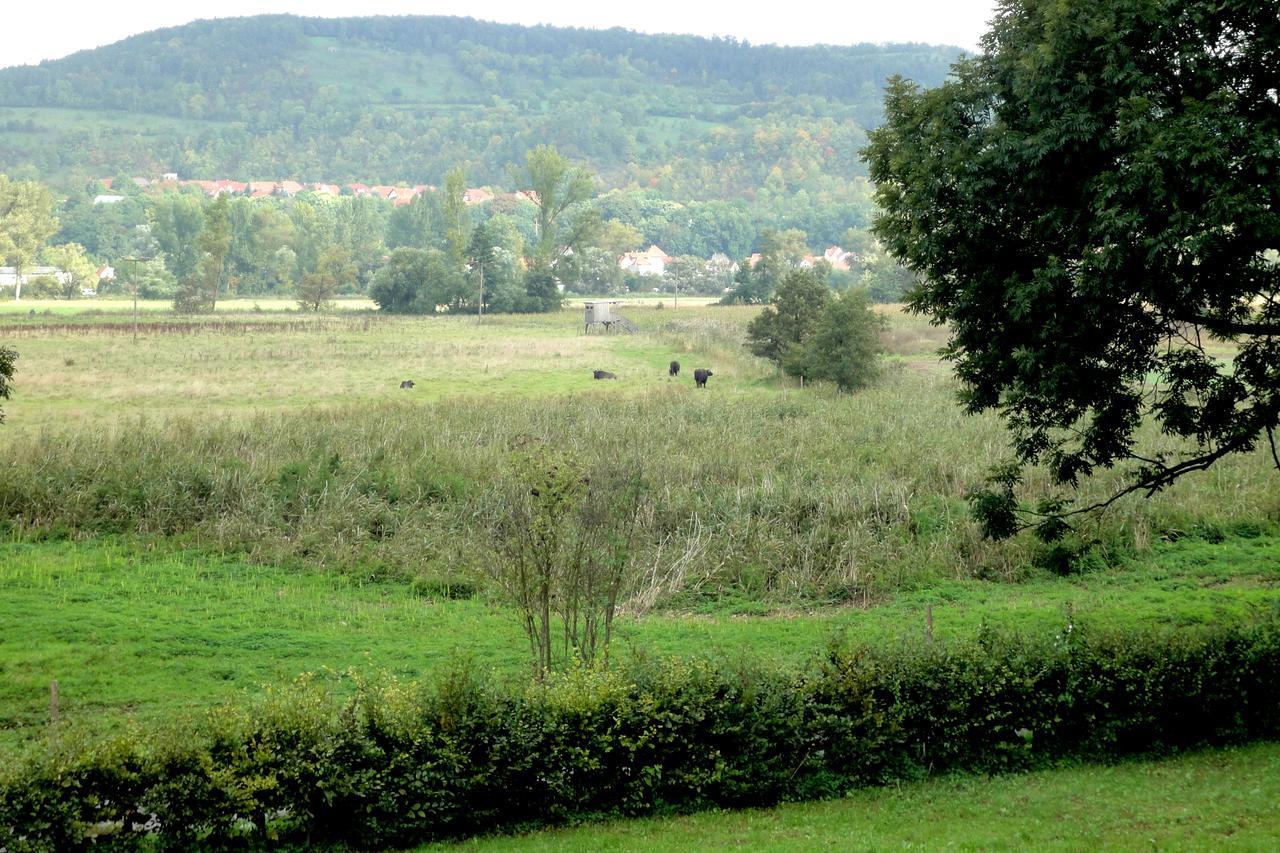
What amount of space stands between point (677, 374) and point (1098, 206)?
38.0 m

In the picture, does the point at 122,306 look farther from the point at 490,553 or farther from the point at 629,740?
the point at 629,740

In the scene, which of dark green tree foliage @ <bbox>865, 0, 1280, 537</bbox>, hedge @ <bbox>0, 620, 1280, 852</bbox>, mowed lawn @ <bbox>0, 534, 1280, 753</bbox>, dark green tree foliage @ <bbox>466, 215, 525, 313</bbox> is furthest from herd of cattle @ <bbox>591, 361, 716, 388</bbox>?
dark green tree foliage @ <bbox>466, 215, 525, 313</bbox>

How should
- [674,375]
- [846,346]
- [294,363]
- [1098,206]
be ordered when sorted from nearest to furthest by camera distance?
1. [1098,206]
2. [846,346]
3. [674,375]
4. [294,363]

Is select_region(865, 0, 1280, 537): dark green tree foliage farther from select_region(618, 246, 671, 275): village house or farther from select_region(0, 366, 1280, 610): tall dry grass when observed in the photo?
select_region(618, 246, 671, 275): village house

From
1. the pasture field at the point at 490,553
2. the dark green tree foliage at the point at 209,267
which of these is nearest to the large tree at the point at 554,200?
the dark green tree foliage at the point at 209,267

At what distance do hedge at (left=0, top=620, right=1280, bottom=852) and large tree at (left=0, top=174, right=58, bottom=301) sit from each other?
343ft

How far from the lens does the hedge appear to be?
31.4 ft

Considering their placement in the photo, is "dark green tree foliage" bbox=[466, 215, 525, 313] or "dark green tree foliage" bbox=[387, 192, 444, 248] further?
"dark green tree foliage" bbox=[387, 192, 444, 248]

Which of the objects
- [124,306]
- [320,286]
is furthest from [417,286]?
[124,306]

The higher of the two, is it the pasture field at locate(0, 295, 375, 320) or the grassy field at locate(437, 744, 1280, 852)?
the grassy field at locate(437, 744, 1280, 852)

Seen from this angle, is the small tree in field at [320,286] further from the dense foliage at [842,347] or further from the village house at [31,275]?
the dense foliage at [842,347]

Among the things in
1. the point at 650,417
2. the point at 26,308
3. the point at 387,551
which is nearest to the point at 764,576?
the point at 387,551

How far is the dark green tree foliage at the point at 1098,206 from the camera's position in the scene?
453 inches

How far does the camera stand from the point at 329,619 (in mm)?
17516
